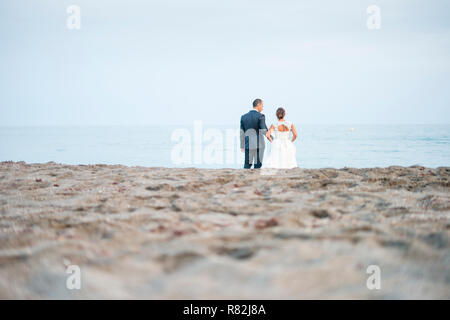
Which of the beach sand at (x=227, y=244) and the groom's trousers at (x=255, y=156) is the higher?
the groom's trousers at (x=255, y=156)

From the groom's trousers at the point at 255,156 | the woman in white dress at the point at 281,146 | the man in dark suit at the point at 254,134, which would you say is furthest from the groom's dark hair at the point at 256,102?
the groom's trousers at the point at 255,156

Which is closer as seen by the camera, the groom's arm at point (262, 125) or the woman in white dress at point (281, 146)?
the groom's arm at point (262, 125)

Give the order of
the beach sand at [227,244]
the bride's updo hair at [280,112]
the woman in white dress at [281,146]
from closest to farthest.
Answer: the beach sand at [227,244]
the bride's updo hair at [280,112]
the woman in white dress at [281,146]

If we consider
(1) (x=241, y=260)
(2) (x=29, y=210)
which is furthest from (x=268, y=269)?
(2) (x=29, y=210)

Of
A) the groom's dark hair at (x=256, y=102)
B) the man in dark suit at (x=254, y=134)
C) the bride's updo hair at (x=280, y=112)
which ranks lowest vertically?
the man in dark suit at (x=254, y=134)

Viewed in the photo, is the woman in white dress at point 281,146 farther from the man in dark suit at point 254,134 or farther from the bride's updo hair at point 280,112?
the man in dark suit at point 254,134

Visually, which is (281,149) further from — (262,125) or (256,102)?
(256,102)

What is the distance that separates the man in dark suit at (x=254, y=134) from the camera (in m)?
7.48

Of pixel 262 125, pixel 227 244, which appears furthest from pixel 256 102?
pixel 227 244

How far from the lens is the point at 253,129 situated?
753 centimetres

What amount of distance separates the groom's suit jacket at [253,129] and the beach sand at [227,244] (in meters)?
3.71

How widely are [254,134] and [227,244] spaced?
18.0 ft

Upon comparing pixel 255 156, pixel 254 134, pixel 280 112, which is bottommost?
pixel 255 156
